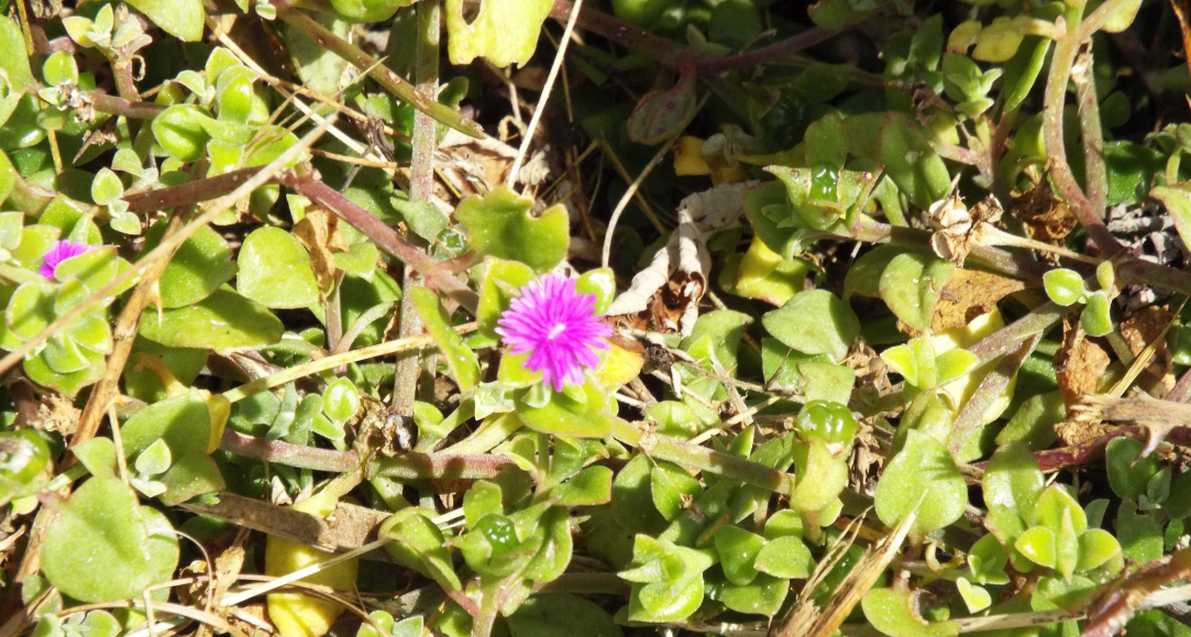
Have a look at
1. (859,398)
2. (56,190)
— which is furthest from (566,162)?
(56,190)

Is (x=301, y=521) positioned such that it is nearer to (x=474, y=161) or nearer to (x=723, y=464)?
(x=723, y=464)

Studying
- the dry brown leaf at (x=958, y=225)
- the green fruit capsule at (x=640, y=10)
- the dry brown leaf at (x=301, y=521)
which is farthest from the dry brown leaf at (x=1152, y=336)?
the dry brown leaf at (x=301, y=521)

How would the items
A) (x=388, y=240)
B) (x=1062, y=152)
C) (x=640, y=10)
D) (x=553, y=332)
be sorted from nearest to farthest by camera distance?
1. (x=553, y=332)
2. (x=388, y=240)
3. (x=1062, y=152)
4. (x=640, y=10)

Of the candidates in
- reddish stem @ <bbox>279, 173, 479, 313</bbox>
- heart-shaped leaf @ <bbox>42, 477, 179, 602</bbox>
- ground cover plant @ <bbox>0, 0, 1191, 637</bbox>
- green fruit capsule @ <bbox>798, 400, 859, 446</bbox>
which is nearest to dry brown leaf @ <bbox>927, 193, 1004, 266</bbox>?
ground cover plant @ <bbox>0, 0, 1191, 637</bbox>

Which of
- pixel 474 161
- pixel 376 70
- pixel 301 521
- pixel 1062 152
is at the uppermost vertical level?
pixel 376 70

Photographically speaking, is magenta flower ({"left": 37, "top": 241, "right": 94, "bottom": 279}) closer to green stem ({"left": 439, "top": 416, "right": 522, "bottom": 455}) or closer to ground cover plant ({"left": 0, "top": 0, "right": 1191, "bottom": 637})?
ground cover plant ({"left": 0, "top": 0, "right": 1191, "bottom": 637})

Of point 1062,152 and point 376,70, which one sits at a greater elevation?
point 376,70

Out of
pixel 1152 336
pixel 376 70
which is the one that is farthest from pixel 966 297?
pixel 376 70
